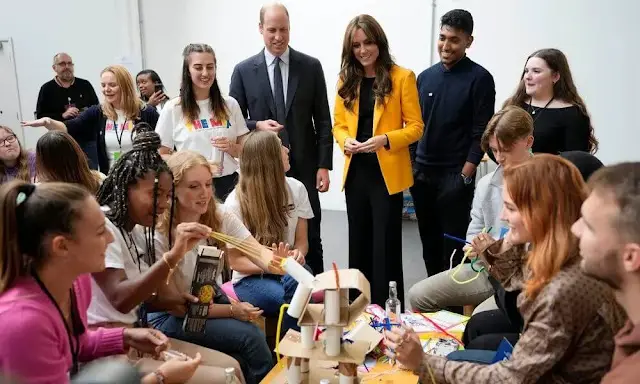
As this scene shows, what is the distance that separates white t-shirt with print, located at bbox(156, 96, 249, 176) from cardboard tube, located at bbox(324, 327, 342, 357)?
1.86 m

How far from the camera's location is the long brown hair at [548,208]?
160cm

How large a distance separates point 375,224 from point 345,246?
161 cm

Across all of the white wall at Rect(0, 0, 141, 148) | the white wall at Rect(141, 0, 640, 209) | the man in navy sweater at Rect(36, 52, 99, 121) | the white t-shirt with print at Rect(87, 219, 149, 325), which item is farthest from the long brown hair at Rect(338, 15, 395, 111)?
the white wall at Rect(0, 0, 141, 148)

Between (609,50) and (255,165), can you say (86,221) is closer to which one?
(255,165)

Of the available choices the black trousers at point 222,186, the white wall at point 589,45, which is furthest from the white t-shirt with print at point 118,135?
the white wall at point 589,45

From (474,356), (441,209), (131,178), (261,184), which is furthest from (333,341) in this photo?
(441,209)

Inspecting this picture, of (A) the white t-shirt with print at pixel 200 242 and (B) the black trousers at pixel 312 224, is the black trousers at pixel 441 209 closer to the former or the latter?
(B) the black trousers at pixel 312 224

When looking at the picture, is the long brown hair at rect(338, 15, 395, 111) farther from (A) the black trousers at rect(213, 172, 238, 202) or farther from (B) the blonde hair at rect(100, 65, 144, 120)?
(B) the blonde hair at rect(100, 65, 144, 120)

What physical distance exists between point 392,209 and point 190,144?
1246 mm

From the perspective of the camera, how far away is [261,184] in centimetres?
280

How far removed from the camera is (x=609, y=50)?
4.86 meters

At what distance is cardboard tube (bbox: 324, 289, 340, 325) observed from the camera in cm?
164

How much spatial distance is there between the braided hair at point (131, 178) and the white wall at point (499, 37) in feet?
12.5

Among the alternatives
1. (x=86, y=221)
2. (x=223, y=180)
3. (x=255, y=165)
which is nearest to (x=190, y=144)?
(x=223, y=180)
